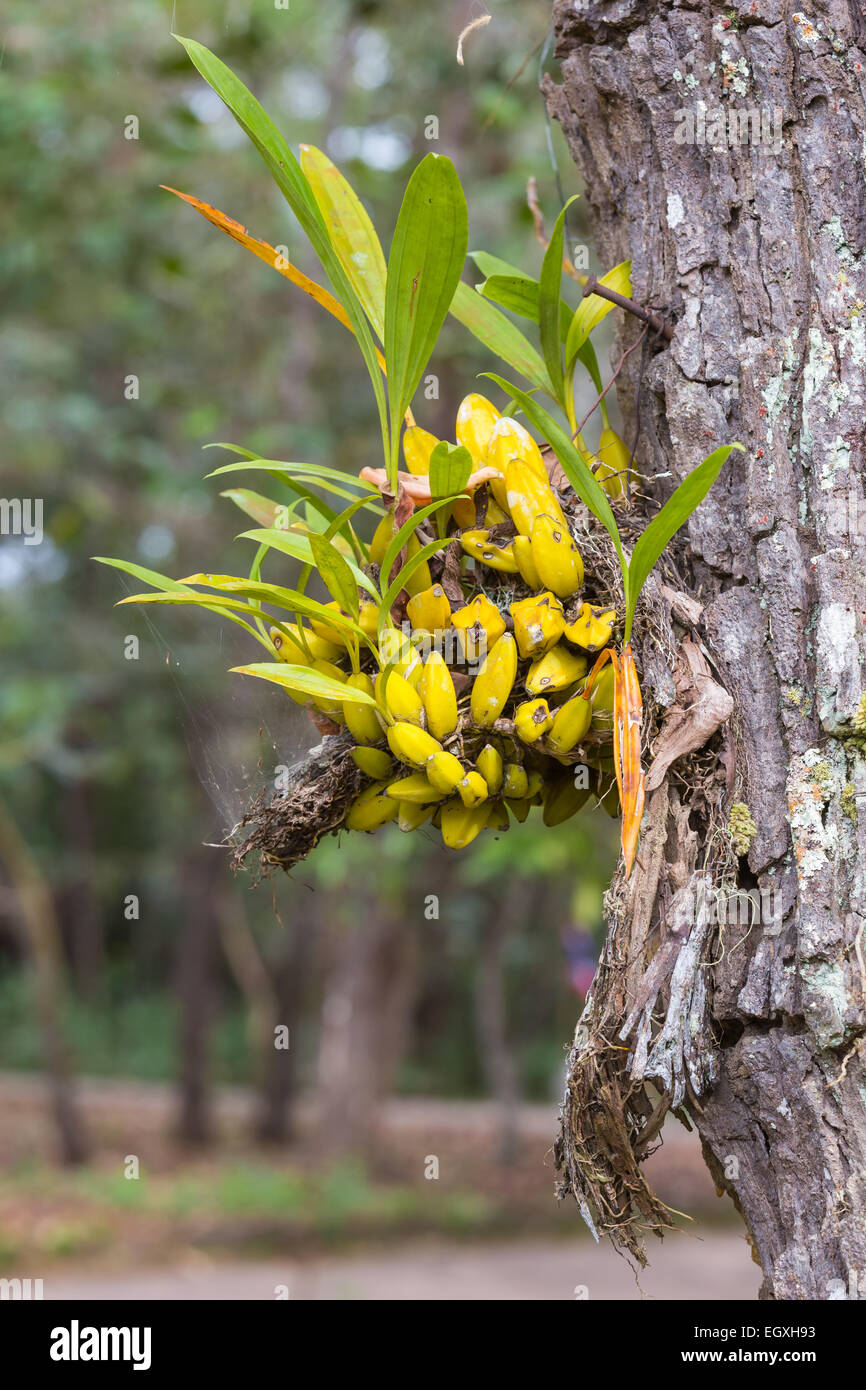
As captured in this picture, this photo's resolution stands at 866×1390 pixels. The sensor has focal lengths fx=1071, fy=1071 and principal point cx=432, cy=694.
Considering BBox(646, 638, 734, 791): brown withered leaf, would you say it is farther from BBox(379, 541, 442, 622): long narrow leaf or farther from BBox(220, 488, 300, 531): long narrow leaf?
BBox(220, 488, 300, 531): long narrow leaf

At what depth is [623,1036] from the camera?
94cm

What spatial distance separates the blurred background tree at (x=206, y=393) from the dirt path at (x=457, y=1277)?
120 centimetres

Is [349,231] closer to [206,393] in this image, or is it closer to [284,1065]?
[206,393]

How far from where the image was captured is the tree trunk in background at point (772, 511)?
0.93 m

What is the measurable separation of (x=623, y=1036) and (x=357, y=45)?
19.0ft

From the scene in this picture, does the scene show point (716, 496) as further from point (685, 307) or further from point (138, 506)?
point (138, 506)

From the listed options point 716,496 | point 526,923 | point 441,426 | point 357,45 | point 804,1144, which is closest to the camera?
point 804,1144

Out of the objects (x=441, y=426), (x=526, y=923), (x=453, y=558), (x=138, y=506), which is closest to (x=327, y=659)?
(x=453, y=558)

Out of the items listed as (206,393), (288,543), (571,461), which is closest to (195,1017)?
(206,393)

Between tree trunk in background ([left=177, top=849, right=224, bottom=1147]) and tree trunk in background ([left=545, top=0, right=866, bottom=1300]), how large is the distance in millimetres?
7659

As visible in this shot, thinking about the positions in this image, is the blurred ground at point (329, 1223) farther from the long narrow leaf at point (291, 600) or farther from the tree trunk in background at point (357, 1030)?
the long narrow leaf at point (291, 600)

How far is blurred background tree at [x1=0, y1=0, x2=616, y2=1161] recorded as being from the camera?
363 cm

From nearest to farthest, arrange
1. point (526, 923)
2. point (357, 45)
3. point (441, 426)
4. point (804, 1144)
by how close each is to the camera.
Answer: point (804, 1144) < point (357, 45) < point (441, 426) < point (526, 923)
